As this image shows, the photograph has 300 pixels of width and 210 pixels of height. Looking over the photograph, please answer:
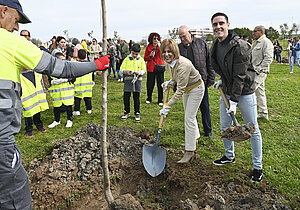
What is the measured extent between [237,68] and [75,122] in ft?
14.4

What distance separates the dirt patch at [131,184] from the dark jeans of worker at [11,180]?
1.13 m

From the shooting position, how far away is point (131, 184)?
348 centimetres

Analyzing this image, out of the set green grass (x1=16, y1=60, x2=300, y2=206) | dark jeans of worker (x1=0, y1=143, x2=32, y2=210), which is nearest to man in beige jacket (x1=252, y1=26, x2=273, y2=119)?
green grass (x1=16, y1=60, x2=300, y2=206)

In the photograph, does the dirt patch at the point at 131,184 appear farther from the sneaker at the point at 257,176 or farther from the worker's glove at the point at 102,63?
the worker's glove at the point at 102,63

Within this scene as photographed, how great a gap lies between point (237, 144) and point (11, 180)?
3.93 metres

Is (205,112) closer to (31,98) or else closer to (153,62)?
(153,62)

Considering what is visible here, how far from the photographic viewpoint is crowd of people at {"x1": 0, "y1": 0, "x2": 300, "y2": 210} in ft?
5.63

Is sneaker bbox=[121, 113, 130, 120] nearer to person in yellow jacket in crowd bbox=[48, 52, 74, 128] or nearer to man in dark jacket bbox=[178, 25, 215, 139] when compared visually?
person in yellow jacket in crowd bbox=[48, 52, 74, 128]

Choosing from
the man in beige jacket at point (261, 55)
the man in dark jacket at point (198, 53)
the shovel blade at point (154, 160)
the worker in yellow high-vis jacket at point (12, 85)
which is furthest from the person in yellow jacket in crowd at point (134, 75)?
the worker in yellow high-vis jacket at point (12, 85)

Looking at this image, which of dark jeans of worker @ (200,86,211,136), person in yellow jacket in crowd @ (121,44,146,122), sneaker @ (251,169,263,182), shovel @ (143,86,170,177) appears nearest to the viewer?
sneaker @ (251,169,263,182)

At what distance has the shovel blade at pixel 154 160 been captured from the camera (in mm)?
3479

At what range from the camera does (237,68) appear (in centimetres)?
304

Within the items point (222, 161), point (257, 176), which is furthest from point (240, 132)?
point (222, 161)

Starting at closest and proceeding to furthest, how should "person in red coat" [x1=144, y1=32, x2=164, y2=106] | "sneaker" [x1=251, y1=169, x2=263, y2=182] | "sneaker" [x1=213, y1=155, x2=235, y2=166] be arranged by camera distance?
"sneaker" [x1=251, y1=169, x2=263, y2=182] → "sneaker" [x1=213, y1=155, x2=235, y2=166] → "person in red coat" [x1=144, y1=32, x2=164, y2=106]
